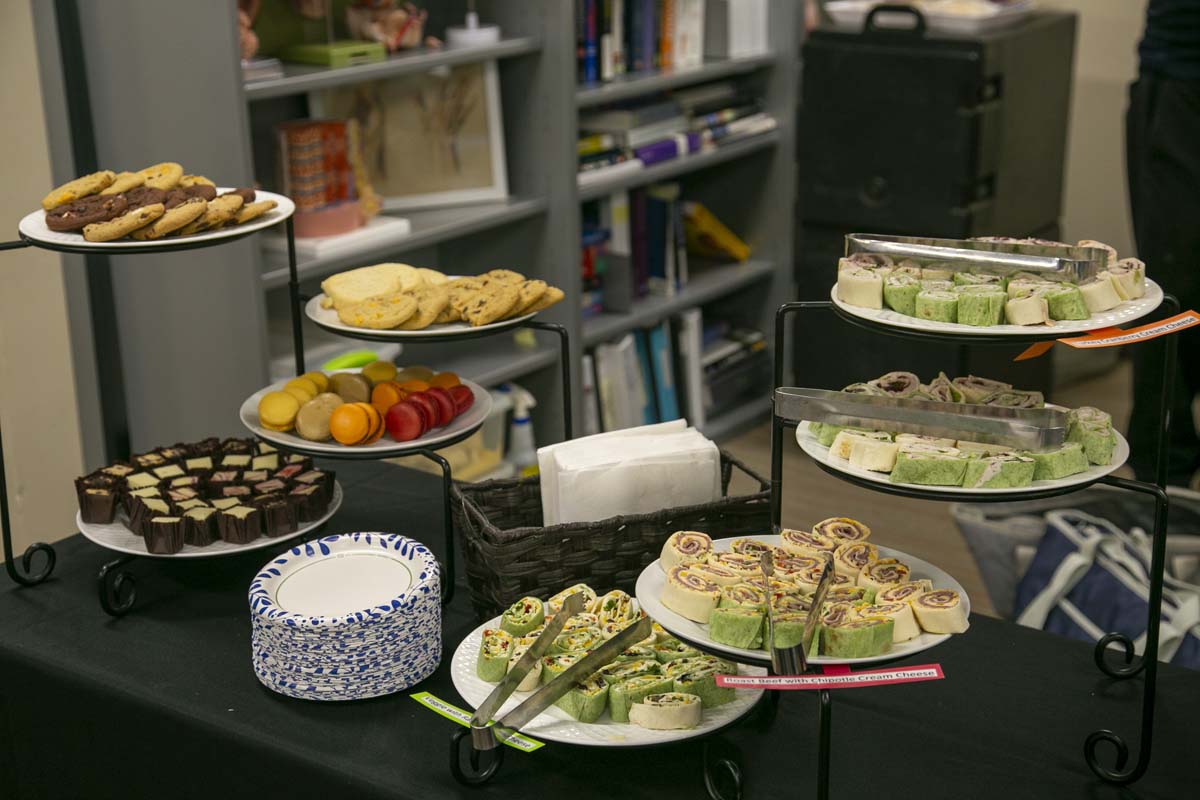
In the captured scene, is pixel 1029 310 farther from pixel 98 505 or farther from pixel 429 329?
pixel 98 505

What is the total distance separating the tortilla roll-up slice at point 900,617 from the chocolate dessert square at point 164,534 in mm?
843

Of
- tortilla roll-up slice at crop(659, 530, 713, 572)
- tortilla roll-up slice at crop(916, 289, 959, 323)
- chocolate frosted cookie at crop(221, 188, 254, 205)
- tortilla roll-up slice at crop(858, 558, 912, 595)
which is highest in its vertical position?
chocolate frosted cookie at crop(221, 188, 254, 205)

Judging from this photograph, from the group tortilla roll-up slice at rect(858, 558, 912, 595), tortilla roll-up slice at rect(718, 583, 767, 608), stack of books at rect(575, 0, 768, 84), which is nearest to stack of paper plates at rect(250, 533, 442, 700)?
tortilla roll-up slice at rect(718, 583, 767, 608)

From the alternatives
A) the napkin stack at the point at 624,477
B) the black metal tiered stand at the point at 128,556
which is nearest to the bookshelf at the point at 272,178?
the black metal tiered stand at the point at 128,556

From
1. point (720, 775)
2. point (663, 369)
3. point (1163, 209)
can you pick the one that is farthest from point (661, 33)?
point (720, 775)

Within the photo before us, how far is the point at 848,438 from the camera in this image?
123 centimetres

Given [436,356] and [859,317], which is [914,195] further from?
[859,317]

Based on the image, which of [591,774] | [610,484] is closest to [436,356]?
[610,484]

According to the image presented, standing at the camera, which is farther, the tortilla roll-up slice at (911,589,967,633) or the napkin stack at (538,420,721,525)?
the napkin stack at (538,420,721,525)

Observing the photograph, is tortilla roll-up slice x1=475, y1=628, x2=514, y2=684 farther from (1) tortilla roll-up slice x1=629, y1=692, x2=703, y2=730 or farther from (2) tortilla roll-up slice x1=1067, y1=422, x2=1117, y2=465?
(2) tortilla roll-up slice x1=1067, y1=422, x2=1117, y2=465

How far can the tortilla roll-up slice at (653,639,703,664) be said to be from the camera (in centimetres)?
132

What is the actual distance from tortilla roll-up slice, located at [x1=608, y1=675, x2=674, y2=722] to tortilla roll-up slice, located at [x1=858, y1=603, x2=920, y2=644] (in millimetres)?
203

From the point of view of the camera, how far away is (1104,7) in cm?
459

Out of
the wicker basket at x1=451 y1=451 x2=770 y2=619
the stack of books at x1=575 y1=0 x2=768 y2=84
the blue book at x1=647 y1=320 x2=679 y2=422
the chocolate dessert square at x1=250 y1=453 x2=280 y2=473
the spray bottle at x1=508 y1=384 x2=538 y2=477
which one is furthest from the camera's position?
the blue book at x1=647 y1=320 x2=679 y2=422
